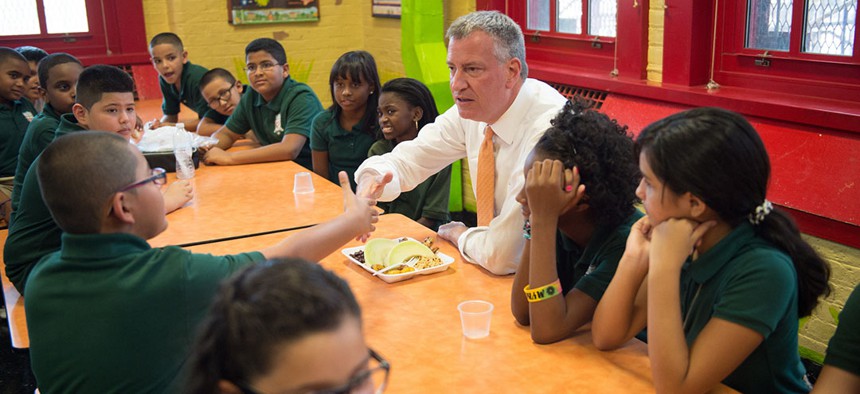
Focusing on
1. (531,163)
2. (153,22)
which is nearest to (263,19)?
(153,22)

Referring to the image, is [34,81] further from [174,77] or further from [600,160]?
[600,160]

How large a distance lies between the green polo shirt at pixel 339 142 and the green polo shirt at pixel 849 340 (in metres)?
2.67

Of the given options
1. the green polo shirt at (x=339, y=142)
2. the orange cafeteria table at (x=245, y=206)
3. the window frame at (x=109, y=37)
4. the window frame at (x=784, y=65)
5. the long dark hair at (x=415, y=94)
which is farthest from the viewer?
the window frame at (x=109, y=37)

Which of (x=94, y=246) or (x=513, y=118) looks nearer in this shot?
(x=94, y=246)

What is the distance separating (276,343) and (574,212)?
1228 millimetres

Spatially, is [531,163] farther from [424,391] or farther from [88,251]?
[88,251]

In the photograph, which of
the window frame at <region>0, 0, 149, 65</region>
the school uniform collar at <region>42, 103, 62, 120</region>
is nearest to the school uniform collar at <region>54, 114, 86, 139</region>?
the school uniform collar at <region>42, 103, 62, 120</region>

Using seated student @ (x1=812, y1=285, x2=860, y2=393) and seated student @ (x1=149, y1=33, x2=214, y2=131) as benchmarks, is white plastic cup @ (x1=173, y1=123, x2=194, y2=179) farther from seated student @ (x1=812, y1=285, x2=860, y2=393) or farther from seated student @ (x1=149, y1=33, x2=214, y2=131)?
seated student @ (x1=812, y1=285, x2=860, y2=393)

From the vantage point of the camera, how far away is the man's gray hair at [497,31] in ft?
9.04

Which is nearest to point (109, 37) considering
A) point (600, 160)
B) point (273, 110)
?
point (273, 110)

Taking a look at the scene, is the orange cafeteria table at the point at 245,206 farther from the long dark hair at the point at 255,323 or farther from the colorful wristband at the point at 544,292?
the long dark hair at the point at 255,323

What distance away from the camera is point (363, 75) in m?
3.95

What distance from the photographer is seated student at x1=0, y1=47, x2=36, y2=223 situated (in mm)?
4535

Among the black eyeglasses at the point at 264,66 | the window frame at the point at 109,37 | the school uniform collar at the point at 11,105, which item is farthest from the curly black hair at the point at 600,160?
the window frame at the point at 109,37
